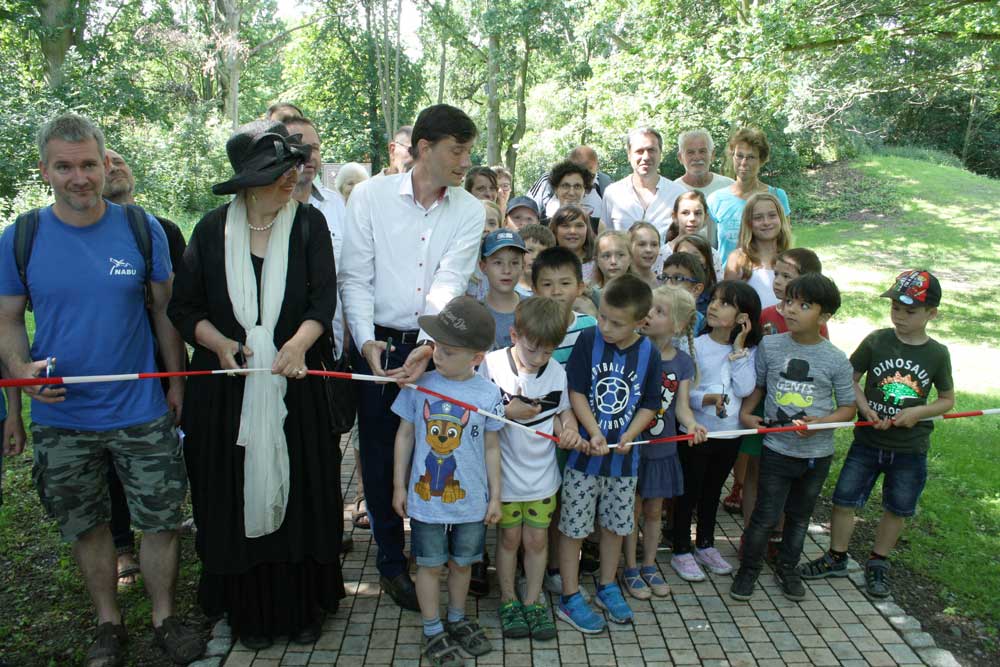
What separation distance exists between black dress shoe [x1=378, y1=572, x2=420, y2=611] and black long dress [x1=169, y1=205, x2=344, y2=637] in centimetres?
47

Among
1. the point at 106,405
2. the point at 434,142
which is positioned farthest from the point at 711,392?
the point at 106,405

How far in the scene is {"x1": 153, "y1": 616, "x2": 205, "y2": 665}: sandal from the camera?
11.0 ft

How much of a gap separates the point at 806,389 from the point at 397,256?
2285 millimetres

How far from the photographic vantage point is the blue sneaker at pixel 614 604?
3715 millimetres

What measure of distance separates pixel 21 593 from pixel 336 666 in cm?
201

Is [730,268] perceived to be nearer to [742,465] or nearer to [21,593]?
[742,465]

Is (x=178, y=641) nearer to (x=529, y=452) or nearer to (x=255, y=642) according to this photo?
(x=255, y=642)

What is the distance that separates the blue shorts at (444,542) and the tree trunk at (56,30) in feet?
62.8

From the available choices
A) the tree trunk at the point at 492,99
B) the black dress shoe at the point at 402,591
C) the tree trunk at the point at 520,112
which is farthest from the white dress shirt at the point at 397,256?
the tree trunk at the point at 520,112

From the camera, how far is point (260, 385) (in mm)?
3156

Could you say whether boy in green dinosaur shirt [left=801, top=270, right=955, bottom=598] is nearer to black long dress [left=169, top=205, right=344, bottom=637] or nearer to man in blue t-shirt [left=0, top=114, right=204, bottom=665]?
black long dress [left=169, top=205, right=344, bottom=637]

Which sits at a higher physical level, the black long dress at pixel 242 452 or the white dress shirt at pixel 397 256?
the white dress shirt at pixel 397 256

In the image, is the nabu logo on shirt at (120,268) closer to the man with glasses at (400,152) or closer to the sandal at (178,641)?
the sandal at (178,641)

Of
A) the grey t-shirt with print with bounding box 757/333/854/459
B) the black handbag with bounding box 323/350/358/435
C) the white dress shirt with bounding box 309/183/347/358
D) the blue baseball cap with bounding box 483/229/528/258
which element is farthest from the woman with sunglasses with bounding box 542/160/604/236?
the black handbag with bounding box 323/350/358/435
